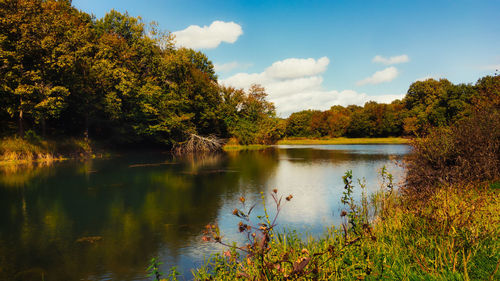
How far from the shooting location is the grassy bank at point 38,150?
2920 centimetres

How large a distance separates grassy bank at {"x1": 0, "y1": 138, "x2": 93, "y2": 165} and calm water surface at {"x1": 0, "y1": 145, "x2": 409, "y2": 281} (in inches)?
291

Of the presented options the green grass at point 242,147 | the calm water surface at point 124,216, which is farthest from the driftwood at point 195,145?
the calm water surface at point 124,216

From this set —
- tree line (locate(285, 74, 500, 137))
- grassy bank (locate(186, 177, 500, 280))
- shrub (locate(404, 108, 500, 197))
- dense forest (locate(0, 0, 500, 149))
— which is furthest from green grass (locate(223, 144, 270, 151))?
grassy bank (locate(186, 177, 500, 280))

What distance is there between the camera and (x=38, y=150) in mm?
31547

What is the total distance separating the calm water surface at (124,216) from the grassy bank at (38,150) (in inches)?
291

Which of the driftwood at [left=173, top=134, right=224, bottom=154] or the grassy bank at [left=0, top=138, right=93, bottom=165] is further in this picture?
the driftwood at [left=173, top=134, right=224, bottom=154]

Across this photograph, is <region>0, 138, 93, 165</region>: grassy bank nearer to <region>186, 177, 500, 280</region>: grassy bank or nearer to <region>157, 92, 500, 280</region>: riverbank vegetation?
<region>157, 92, 500, 280</region>: riverbank vegetation

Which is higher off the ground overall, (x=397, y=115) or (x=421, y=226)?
(x=397, y=115)

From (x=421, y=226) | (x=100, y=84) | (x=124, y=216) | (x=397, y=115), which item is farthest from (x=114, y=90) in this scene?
(x=397, y=115)

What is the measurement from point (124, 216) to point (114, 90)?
31.6m

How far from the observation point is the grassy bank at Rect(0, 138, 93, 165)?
29203mm

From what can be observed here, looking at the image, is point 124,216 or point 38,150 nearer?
point 124,216

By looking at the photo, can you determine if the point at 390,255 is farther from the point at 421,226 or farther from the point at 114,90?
the point at 114,90

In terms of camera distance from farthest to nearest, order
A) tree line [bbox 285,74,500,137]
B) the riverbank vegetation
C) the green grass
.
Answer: tree line [bbox 285,74,500,137]
the green grass
the riverbank vegetation
